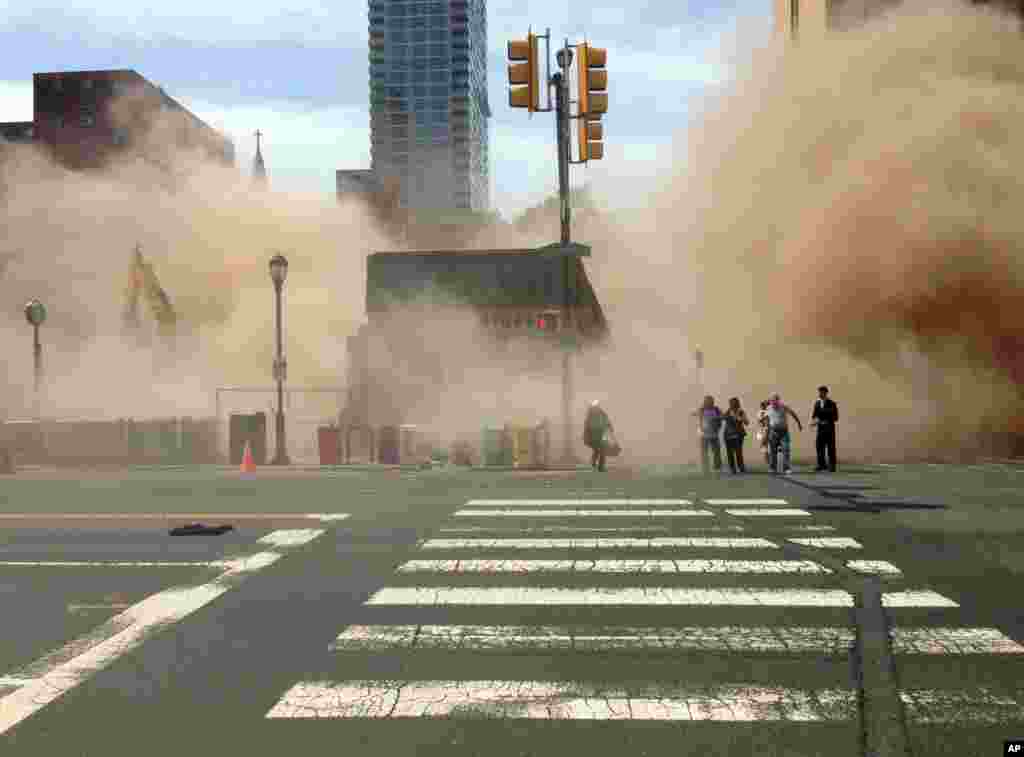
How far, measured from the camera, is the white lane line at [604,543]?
33.3ft

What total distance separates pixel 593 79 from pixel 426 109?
7349 inches

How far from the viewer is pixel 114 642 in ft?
22.2

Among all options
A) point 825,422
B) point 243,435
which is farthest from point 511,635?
point 243,435

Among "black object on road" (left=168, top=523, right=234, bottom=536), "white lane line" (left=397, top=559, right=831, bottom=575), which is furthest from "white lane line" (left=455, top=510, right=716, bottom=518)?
"white lane line" (left=397, top=559, right=831, bottom=575)

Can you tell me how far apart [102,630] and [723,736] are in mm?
4189

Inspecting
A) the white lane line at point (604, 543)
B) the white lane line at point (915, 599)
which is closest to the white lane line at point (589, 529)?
the white lane line at point (604, 543)

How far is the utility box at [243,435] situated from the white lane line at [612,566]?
15323mm

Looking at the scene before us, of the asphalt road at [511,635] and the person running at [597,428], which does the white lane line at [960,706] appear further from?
the person running at [597,428]

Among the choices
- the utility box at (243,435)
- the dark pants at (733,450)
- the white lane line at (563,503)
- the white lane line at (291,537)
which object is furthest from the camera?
the utility box at (243,435)

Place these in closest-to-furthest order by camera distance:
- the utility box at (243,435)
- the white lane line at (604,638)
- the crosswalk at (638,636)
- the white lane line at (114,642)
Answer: the crosswalk at (638,636) < the white lane line at (114,642) < the white lane line at (604,638) < the utility box at (243,435)

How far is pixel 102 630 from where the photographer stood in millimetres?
7109

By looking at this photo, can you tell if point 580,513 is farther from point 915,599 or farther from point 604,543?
point 915,599

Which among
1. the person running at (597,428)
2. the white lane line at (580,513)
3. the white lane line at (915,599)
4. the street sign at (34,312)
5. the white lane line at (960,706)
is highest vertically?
the street sign at (34,312)

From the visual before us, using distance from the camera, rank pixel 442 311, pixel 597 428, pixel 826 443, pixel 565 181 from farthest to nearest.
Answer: pixel 442 311
pixel 565 181
pixel 597 428
pixel 826 443
